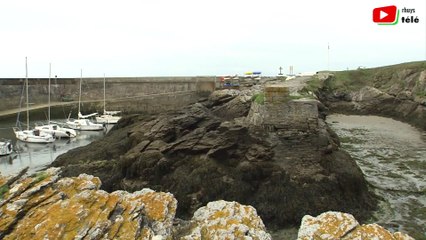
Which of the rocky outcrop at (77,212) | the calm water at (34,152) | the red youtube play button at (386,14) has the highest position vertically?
the red youtube play button at (386,14)

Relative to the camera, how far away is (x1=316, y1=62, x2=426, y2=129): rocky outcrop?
31.3m

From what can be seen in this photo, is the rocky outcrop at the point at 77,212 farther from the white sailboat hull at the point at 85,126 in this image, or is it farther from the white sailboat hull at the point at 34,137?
the white sailboat hull at the point at 85,126

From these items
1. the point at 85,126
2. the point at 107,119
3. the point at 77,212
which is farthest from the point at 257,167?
the point at 107,119

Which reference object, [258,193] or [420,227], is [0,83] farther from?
[420,227]

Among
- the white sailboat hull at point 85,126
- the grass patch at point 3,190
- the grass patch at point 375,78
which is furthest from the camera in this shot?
the white sailboat hull at point 85,126

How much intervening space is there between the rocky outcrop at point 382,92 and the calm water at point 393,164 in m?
2.36

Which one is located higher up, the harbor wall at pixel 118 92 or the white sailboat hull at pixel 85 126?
the harbor wall at pixel 118 92

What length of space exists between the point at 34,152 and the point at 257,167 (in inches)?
917

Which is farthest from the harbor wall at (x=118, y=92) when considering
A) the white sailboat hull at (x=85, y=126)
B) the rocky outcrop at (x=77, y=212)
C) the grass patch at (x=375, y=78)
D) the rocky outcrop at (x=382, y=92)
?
the rocky outcrop at (x=77, y=212)

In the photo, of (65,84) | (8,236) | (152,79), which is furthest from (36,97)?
(8,236)

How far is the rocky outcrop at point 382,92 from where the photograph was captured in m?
31.3

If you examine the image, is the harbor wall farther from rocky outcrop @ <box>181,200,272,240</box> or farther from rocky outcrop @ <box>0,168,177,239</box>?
rocky outcrop @ <box>181,200,272,240</box>

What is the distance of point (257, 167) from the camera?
14344 mm

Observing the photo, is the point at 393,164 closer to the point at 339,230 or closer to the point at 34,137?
the point at 339,230
